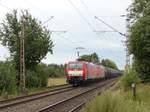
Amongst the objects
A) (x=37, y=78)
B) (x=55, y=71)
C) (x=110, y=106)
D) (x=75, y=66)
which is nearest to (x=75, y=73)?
(x=75, y=66)

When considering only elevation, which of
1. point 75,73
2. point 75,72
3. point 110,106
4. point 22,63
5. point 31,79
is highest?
point 22,63

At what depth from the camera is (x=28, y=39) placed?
49844 mm

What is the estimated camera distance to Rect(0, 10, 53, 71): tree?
1944 inches

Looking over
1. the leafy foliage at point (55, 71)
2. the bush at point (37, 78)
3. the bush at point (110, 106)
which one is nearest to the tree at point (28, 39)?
the bush at point (37, 78)

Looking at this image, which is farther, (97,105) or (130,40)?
(130,40)

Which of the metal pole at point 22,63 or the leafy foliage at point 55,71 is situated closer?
the metal pole at point 22,63

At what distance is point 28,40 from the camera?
164 ft

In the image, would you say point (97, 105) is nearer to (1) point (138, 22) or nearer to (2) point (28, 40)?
(1) point (138, 22)

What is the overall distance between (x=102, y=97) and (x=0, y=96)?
18762 mm

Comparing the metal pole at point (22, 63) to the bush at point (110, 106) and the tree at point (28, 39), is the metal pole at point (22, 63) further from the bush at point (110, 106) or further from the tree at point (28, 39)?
the bush at point (110, 106)

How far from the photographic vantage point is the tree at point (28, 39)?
49375mm

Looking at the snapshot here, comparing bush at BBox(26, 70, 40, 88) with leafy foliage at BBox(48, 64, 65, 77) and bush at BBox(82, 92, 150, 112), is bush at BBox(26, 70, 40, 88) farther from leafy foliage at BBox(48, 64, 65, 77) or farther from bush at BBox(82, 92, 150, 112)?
leafy foliage at BBox(48, 64, 65, 77)

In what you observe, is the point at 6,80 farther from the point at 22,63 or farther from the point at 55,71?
the point at 55,71

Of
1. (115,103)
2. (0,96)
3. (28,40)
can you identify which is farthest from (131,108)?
(28,40)
